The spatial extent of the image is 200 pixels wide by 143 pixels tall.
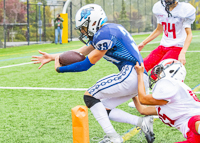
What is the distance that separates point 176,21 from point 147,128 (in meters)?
1.88

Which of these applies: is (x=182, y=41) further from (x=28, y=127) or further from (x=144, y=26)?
(x=144, y=26)

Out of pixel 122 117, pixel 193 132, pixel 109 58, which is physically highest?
pixel 109 58

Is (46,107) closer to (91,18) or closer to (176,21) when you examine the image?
(91,18)

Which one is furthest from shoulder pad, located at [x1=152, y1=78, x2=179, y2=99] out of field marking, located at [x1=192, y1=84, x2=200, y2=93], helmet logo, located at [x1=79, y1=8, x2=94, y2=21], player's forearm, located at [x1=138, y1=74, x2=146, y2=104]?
field marking, located at [x1=192, y1=84, x2=200, y2=93]

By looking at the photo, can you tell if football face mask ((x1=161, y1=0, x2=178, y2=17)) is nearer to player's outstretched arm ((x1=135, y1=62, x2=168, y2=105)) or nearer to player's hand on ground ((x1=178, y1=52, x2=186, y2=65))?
player's hand on ground ((x1=178, y1=52, x2=186, y2=65))

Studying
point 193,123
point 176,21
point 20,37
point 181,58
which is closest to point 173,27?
point 176,21

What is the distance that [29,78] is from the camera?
8078 millimetres

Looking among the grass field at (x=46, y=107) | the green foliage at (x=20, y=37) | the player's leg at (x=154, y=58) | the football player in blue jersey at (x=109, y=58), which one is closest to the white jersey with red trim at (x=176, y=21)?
the player's leg at (x=154, y=58)

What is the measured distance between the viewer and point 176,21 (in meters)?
4.80

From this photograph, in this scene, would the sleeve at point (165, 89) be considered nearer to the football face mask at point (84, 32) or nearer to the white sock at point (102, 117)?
the white sock at point (102, 117)

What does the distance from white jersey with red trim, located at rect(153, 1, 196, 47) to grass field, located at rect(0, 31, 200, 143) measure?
1.27 meters

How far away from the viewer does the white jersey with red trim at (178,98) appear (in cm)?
291

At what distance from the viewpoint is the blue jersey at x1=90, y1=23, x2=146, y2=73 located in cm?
340

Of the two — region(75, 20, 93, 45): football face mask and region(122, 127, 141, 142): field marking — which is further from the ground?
region(75, 20, 93, 45): football face mask
